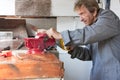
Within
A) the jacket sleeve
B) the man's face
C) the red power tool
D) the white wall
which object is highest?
the white wall

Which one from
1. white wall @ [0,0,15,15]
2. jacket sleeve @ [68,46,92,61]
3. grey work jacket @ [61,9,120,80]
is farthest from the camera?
white wall @ [0,0,15,15]

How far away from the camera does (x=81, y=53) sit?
2.01 metres

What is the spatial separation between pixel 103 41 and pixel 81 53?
28cm

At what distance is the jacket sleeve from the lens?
197 cm

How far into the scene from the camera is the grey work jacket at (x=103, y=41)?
1.56 meters

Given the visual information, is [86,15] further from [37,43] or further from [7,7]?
[7,7]

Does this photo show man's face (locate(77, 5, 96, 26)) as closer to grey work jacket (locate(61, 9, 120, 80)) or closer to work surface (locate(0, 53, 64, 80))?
grey work jacket (locate(61, 9, 120, 80))

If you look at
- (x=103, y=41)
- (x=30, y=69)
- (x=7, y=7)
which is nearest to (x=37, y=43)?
(x=30, y=69)

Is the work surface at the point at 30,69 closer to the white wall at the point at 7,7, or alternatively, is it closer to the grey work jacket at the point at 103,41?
the grey work jacket at the point at 103,41

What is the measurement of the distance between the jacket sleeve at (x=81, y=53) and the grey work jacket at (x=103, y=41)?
0.27 ft

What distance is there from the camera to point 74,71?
3.39 meters

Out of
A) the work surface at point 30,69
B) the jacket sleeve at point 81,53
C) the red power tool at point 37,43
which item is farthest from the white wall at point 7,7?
the work surface at point 30,69

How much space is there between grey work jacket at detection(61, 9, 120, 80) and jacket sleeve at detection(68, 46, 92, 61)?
81mm

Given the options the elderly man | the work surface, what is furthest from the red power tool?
the work surface
